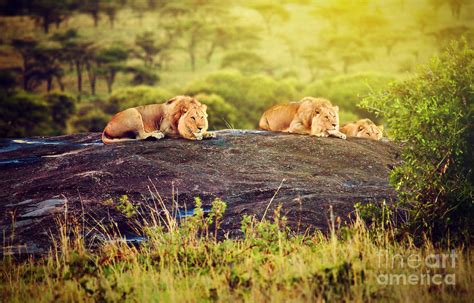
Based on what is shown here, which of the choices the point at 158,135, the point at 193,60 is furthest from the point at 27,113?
the point at 158,135

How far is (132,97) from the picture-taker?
52938mm

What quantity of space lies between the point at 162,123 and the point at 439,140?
23.3 feet

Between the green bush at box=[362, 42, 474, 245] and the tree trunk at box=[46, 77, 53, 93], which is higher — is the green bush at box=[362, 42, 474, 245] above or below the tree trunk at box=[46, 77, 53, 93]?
above

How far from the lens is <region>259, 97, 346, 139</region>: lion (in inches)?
674

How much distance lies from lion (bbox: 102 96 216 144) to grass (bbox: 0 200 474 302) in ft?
17.8

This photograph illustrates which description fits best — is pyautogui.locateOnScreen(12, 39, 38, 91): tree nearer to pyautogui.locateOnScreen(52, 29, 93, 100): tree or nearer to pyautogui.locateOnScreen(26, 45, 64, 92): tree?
pyautogui.locateOnScreen(26, 45, 64, 92): tree

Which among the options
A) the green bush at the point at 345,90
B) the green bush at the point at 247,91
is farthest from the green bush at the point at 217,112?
the green bush at the point at 345,90

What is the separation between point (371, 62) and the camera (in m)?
69.5

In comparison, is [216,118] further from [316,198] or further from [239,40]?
[316,198]

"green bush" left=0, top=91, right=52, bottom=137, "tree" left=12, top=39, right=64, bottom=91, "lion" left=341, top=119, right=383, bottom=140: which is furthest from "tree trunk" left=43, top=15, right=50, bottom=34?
"lion" left=341, top=119, right=383, bottom=140

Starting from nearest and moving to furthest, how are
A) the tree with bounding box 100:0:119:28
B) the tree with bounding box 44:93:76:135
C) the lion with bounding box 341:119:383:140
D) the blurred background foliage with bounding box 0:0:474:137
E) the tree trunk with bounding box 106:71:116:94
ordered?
the lion with bounding box 341:119:383:140 < the tree with bounding box 44:93:76:135 < the blurred background foliage with bounding box 0:0:474:137 < the tree trunk with bounding box 106:71:116:94 < the tree with bounding box 100:0:119:28

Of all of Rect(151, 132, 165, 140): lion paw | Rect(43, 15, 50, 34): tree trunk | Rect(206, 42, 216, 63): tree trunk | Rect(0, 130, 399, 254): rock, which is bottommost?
Rect(206, 42, 216, 63): tree trunk

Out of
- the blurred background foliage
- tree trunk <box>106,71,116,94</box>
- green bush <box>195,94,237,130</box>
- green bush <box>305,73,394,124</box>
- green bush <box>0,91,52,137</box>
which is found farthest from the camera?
tree trunk <box>106,71,116,94</box>

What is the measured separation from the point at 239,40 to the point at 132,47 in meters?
10.4
